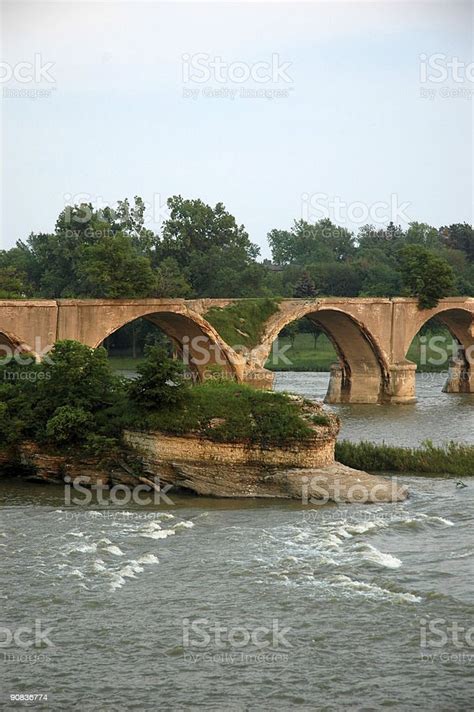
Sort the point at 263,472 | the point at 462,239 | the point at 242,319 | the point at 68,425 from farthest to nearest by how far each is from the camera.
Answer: the point at 462,239 → the point at 242,319 → the point at 68,425 → the point at 263,472

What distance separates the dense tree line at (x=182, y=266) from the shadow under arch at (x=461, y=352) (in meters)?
1.73

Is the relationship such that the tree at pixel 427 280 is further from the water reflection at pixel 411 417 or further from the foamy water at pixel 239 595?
the foamy water at pixel 239 595

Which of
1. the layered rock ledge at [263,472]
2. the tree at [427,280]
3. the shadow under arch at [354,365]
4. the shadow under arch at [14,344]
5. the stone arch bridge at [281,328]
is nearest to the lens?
the layered rock ledge at [263,472]

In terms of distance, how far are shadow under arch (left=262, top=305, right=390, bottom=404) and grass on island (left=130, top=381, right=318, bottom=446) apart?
30394 millimetres

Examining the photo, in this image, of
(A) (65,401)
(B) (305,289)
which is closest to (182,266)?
(B) (305,289)

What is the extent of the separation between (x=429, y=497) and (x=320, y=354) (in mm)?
60017

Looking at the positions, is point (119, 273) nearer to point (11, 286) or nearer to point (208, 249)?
point (11, 286)

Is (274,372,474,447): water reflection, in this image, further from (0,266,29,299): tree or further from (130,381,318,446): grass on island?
(0,266,29,299): tree

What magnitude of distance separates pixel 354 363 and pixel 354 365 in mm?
120

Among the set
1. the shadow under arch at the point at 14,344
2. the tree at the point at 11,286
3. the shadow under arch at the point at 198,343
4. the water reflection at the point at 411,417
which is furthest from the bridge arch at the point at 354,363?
the shadow under arch at the point at 14,344

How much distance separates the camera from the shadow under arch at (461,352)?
74000mm

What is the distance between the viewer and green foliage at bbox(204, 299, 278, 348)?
2367 inches

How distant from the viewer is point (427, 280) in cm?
6931

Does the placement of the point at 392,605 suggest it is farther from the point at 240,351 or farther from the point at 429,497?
the point at 240,351
